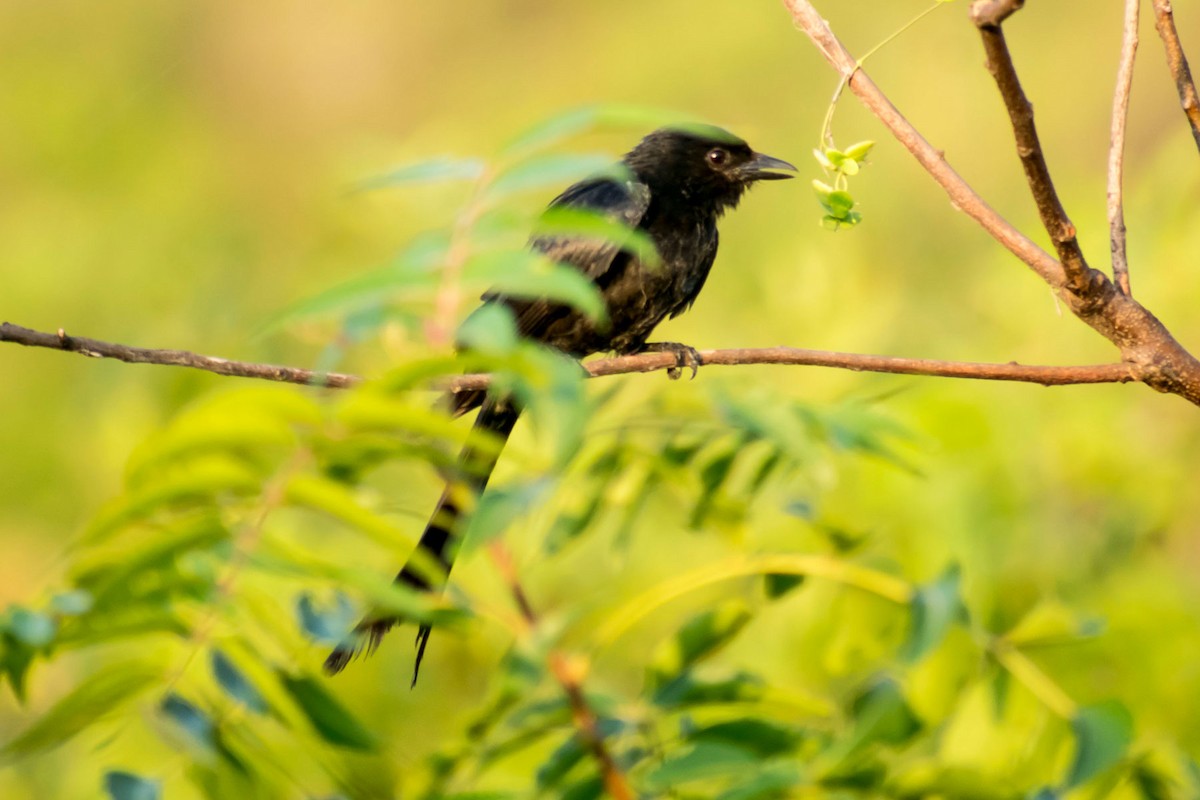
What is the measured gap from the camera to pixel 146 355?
215 cm

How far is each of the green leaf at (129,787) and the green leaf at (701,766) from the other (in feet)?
2.26

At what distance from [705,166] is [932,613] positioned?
123 inches

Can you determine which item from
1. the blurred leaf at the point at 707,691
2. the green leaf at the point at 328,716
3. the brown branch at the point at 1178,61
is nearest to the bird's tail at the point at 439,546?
the green leaf at the point at 328,716

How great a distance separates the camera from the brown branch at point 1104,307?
2084 mm

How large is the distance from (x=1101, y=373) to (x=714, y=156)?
2.98 metres

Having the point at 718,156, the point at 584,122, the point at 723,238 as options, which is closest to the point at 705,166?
the point at 718,156

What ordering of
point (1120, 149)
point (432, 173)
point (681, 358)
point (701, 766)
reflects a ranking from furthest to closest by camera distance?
point (681, 358), point (1120, 149), point (701, 766), point (432, 173)

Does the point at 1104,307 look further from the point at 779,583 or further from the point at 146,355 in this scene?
the point at 146,355

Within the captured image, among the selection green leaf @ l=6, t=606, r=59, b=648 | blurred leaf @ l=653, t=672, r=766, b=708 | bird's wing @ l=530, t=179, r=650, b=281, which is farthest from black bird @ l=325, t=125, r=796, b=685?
green leaf @ l=6, t=606, r=59, b=648

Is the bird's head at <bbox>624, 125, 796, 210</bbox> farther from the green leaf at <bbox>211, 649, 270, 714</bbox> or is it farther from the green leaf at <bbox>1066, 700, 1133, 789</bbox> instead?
the green leaf at <bbox>211, 649, 270, 714</bbox>

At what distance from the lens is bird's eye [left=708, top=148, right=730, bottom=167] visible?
4945 mm

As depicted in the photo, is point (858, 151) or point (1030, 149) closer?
point (1030, 149)

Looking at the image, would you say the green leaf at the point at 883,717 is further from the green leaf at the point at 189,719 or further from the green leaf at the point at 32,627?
the green leaf at the point at 32,627

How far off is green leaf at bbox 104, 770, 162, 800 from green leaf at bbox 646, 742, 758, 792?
0.69m
